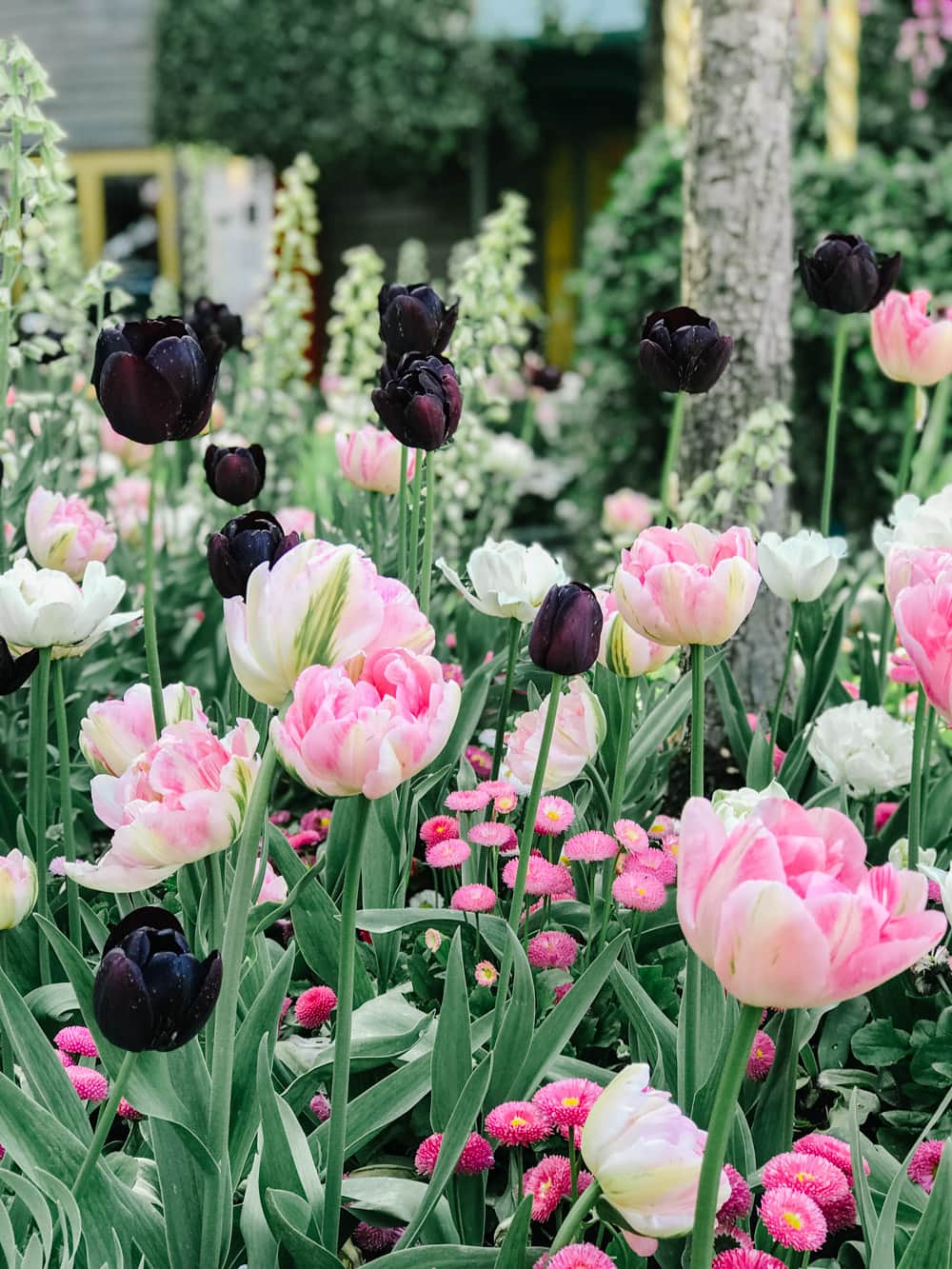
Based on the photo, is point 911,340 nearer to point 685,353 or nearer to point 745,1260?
point 685,353

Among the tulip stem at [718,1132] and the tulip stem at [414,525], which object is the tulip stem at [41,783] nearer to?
the tulip stem at [414,525]

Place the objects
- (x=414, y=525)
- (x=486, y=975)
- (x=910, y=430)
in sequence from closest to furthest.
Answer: (x=486, y=975)
(x=414, y=525)
(x=910, y=430)

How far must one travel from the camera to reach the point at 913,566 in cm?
106

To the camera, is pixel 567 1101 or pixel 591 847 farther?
pixel 591 847

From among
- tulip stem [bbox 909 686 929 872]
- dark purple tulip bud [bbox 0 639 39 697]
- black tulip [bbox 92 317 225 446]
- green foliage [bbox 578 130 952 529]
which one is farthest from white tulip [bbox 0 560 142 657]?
green foliage [bbox 578 130 952 529]

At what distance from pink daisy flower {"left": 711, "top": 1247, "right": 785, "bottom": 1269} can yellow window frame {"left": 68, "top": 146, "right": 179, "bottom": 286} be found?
10773 millimetres

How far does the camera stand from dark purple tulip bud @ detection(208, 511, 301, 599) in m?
1.06

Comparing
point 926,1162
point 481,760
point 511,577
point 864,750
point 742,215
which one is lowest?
point 926,1162

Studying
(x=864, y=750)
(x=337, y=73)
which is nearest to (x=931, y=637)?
(x=864, y=750)

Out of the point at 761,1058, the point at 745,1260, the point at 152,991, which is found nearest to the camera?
the point at 152,991

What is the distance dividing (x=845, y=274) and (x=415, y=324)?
0.60 metres

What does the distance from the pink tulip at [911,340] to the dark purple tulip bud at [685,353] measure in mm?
394

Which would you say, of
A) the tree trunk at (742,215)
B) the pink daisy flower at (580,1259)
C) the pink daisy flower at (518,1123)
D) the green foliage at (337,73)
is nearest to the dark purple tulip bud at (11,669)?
the pink daisy flower at (518,1123)

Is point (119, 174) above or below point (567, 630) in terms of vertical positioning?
above
